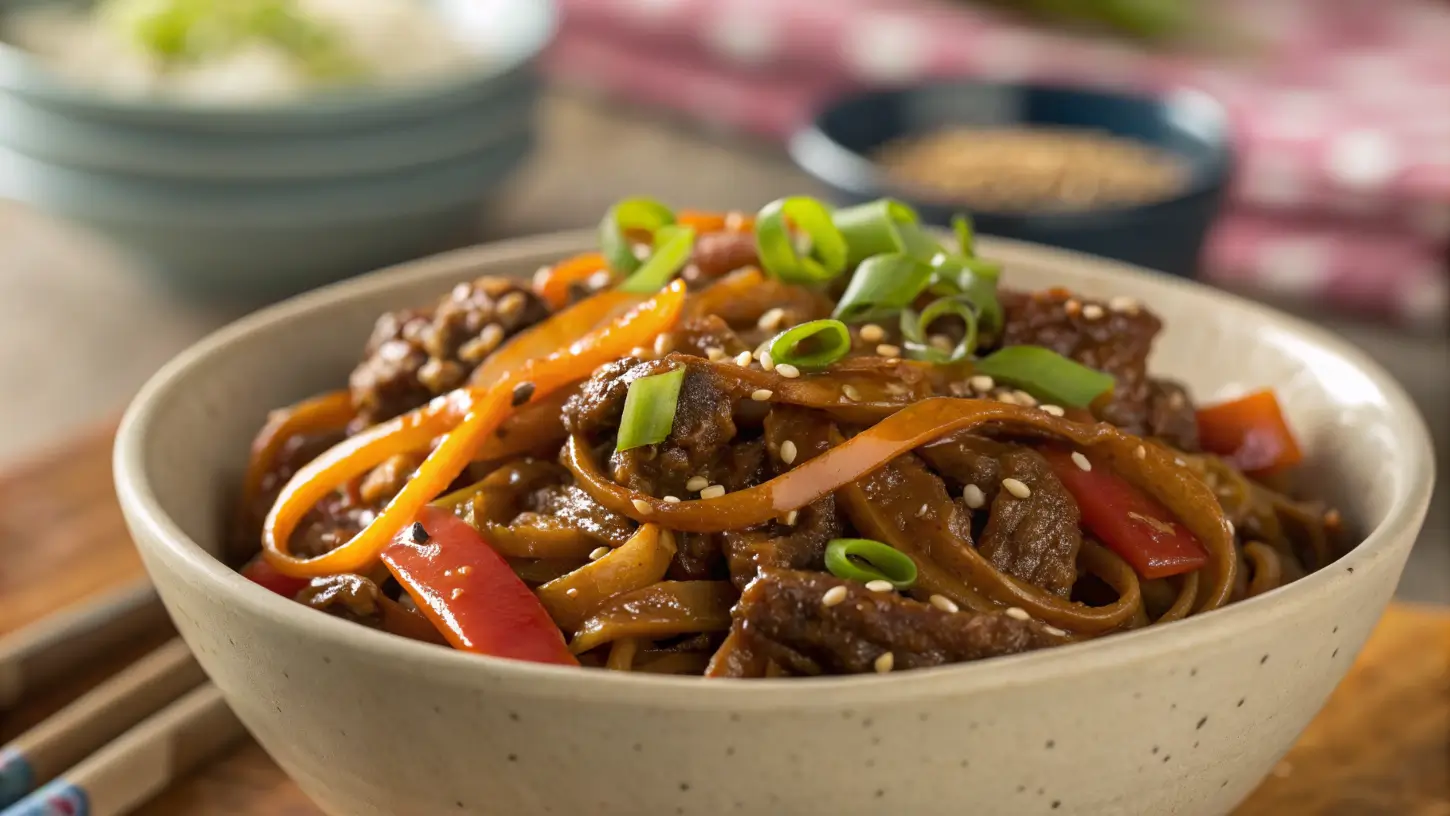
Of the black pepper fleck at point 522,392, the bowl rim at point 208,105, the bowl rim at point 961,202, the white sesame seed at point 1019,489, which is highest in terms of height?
the black pepper fleck at point 522,392

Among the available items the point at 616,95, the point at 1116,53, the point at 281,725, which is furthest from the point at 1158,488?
the point at 616,95

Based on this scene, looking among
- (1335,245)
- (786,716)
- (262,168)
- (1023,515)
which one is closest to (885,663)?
(786,716)

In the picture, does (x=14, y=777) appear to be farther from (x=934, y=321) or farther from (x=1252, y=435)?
(x=1252, y=435)

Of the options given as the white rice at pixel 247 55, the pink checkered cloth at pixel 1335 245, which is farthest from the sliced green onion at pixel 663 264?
the pink checkered cloth at pixel 1335 245

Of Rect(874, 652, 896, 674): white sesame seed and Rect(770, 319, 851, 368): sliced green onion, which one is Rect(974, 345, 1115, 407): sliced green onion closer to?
A: Rect(770, 319, 851, 368): sliced green onion

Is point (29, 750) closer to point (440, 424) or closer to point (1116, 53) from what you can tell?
point (440, 424)

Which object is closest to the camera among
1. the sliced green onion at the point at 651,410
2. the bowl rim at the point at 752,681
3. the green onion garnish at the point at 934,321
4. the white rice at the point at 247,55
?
the bowl rim at the point at 752,681

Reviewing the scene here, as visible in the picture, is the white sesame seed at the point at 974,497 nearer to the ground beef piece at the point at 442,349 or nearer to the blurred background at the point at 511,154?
the ground beef piece at the point at 442,349
